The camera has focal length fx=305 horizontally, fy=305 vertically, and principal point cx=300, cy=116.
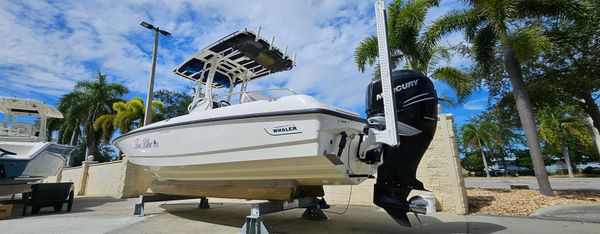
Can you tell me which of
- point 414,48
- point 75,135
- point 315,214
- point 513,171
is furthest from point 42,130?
point 513,171

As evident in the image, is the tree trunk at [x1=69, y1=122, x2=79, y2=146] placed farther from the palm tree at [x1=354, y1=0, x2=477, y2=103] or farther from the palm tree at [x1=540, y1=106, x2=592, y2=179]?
the palm tree at [x1=540, y1=106, x2=592, y2=179]

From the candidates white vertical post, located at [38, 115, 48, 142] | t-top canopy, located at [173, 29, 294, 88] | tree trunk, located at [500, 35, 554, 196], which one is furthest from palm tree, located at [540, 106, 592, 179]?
white vertical post, located at [38, 115, 48, 142]

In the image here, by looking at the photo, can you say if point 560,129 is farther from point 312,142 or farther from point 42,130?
point 42,130

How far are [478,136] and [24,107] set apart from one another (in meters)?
38.4

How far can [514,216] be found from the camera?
5207mm

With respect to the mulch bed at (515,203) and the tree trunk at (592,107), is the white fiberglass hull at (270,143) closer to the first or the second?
the mulch bed at (515,203)

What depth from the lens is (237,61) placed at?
209 inches

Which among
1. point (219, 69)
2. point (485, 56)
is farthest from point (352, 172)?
point (485, 56)

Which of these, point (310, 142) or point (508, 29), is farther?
point (508, 29)

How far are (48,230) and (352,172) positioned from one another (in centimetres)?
403

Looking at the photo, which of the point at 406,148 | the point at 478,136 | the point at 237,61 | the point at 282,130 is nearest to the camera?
the point at 282,130

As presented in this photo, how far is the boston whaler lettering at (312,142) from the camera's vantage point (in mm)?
3074

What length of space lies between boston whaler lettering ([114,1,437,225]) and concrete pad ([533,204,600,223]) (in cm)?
345

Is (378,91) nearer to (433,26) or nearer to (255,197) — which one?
(255,197)
